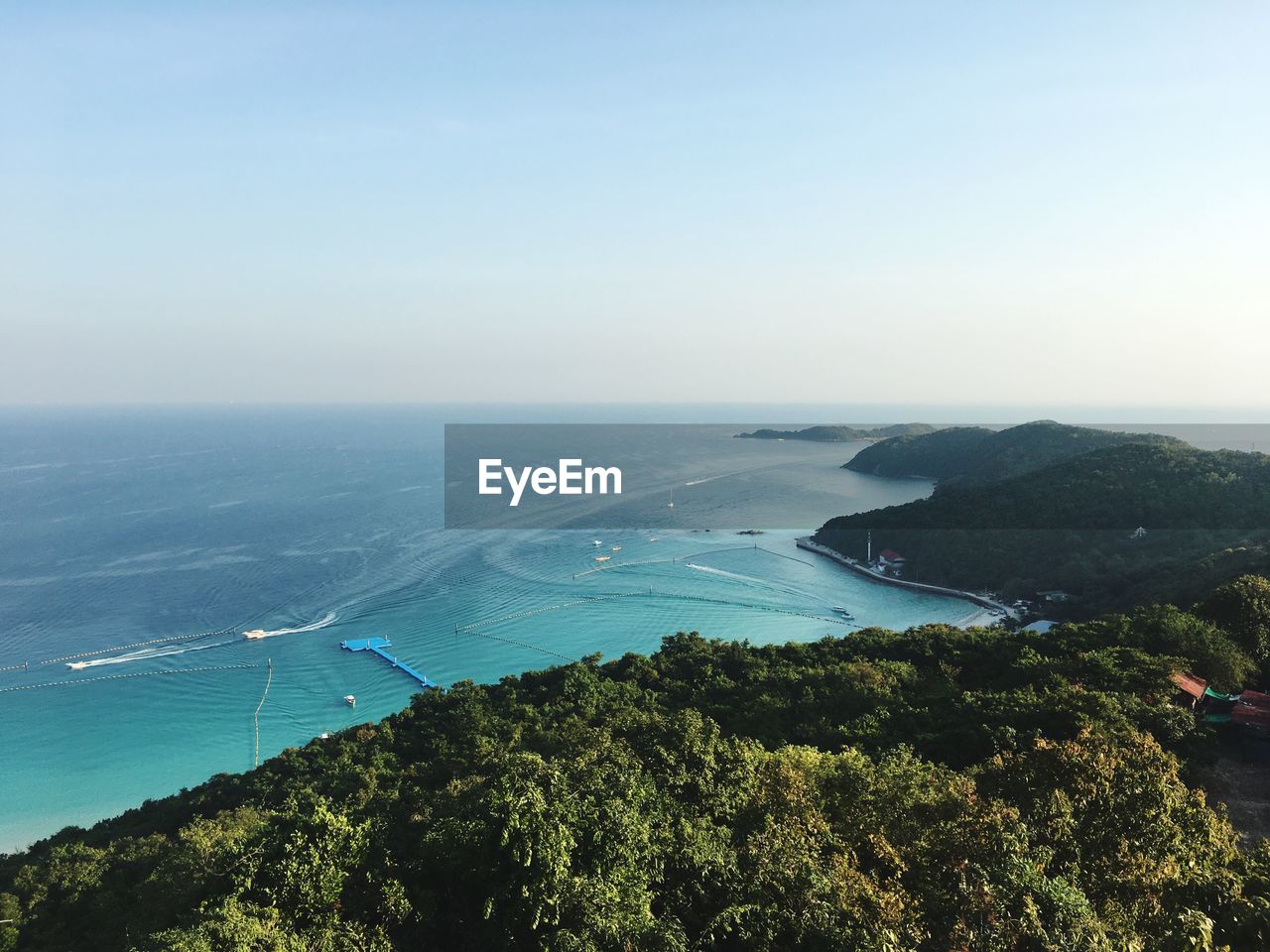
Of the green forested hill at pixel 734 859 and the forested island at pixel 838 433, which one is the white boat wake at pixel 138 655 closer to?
the green forested hill at pixel 734 859

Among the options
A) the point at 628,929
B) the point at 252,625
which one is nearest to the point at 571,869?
the point at 628,929

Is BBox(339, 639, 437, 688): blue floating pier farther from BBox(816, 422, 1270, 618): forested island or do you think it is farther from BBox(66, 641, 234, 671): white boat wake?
BBox(816, 422, 1270, 618): forested island

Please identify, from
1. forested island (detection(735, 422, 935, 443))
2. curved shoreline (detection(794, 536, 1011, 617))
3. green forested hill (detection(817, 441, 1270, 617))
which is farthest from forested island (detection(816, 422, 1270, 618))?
forested island (detection(735, 422, 935, 443))

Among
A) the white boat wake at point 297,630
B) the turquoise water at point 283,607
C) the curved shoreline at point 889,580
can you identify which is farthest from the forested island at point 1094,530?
the white boat wake at point 297,630

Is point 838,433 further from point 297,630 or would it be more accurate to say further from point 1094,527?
point 297,630

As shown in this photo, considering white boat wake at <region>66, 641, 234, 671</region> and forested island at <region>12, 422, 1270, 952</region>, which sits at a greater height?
forested island at <region>12, 422, 1270, 952</region>
